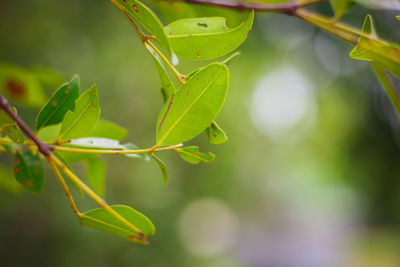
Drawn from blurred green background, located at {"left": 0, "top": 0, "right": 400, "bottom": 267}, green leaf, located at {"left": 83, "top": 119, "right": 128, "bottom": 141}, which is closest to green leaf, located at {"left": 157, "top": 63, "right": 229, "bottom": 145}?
Answer: green leaf, located at {"left": 83, "top": 119, "right": 128, "bottom": 141}

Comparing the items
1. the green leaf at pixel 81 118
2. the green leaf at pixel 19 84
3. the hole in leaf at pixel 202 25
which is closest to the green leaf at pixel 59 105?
the green leaf at pixel 81 118

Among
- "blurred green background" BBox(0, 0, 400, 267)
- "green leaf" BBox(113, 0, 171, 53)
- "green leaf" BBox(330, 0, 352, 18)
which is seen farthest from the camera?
"blurred green background" BBox(0, 0, 400, 267)

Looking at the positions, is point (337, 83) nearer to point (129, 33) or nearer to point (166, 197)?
point (166, 197)

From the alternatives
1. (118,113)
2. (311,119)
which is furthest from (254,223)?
(118,113)

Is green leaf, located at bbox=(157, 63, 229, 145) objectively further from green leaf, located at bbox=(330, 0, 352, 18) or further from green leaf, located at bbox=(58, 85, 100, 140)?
green leaf, located at bbox=(330, 0, 352, 18)

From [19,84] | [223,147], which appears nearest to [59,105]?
[19,84]
